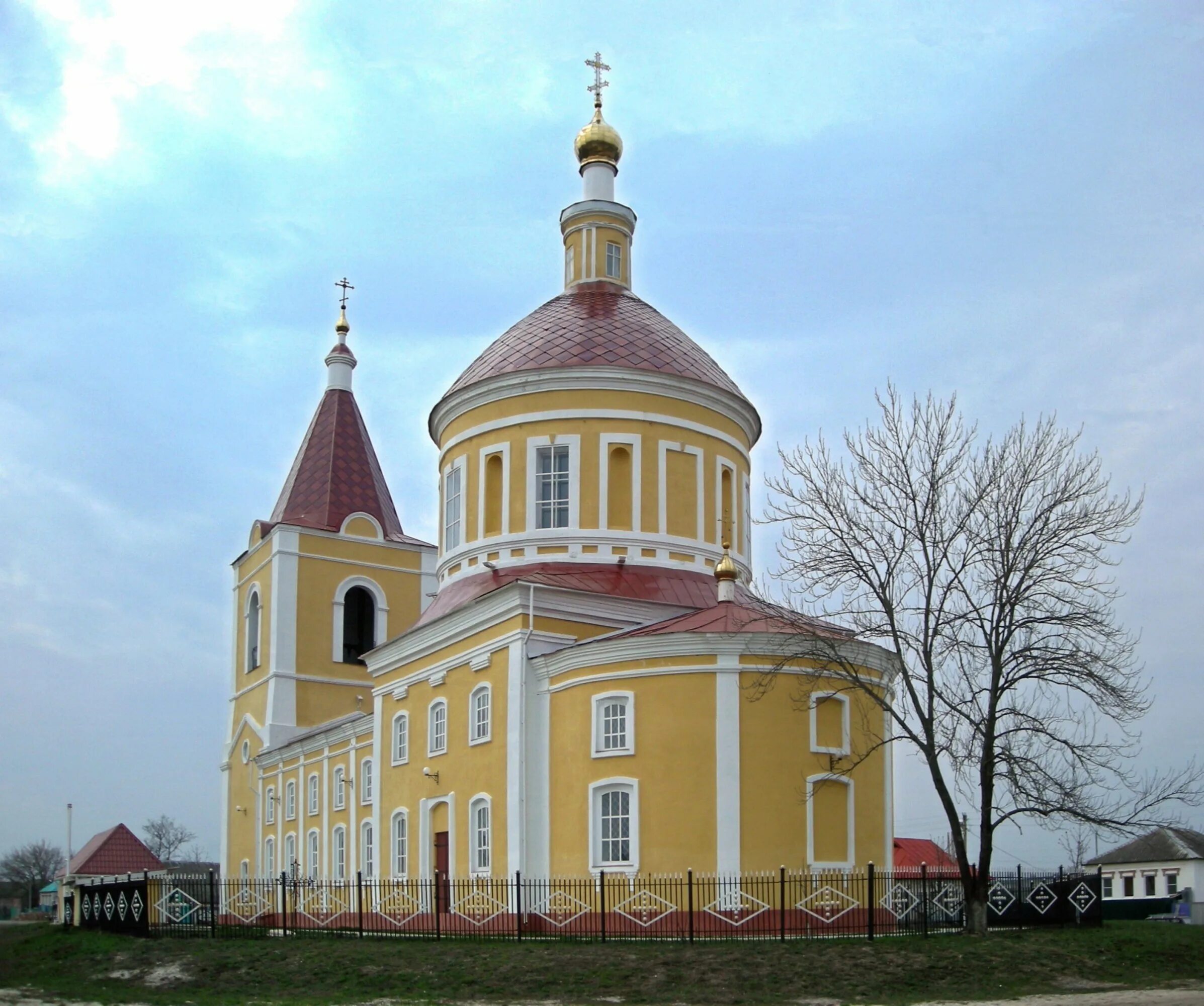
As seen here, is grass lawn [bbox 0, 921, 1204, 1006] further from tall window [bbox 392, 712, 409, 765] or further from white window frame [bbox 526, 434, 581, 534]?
white window frame [bbox 526, 434, 581, 534]

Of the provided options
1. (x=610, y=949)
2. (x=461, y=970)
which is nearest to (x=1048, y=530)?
(x=610, y=949)

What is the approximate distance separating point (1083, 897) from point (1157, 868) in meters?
26.0

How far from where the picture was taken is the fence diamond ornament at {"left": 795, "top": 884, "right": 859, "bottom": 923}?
22.6 meters

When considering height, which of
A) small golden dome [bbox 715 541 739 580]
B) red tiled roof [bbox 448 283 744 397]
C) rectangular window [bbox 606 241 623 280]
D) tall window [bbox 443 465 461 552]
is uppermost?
rectangular window [bbox 606 241 623 280]

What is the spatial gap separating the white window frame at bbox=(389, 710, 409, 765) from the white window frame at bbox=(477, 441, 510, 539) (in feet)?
14.0

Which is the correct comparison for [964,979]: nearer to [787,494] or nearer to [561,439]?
[787,494]

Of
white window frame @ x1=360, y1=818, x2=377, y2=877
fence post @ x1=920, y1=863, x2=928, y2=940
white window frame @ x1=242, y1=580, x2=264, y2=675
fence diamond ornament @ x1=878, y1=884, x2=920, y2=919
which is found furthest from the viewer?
white window frame @ x1=242, y1=580, x2=264, y2=675

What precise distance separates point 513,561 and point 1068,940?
1350cm

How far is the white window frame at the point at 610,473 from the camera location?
2905 cm

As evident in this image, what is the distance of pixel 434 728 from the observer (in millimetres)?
28719

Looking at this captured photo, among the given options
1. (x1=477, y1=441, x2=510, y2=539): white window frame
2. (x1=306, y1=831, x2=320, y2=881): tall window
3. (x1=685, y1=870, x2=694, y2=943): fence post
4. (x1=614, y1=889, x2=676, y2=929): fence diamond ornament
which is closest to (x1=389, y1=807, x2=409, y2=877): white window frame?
(x1=477, y1=441, x2=510, y2=539): white window frame

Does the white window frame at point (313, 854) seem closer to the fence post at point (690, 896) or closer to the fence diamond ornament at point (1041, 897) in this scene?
the fence post at point (690, 896)

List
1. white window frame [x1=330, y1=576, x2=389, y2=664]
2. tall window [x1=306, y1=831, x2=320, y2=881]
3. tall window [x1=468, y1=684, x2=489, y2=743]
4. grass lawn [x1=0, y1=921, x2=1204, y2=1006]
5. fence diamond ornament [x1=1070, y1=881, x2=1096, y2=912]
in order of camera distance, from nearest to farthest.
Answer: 1. grass lawn [x1=0, y1=921, x2=1204, y2=1006]
2. fence diamond ornament [x1=1070, y1=881, x2=1096, y2=912]
3. tall window [x1=468, y1=684, x2=489, y2=743]
4. tall window [x1=306, y1=831, x2=320, y2=881]
5. white window frame [x1=330, y1=576, x2=389, y2=664]

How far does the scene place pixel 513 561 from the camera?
96.0ft
